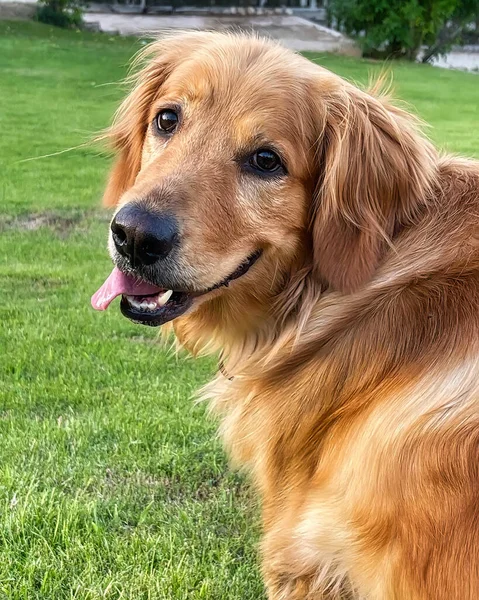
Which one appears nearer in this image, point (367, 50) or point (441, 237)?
point (441, 237)

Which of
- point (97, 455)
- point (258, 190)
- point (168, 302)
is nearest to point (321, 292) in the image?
point (258, 190)

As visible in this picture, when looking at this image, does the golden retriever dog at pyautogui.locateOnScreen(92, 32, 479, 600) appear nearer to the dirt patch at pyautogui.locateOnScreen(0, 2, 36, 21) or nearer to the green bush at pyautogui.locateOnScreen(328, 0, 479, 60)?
the green bush at pyautogui.locateOnScreen(328, 0, 479, 60)

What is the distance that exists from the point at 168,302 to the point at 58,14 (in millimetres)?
30164

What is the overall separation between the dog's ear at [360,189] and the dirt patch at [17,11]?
29912 millimetres

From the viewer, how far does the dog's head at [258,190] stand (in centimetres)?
221

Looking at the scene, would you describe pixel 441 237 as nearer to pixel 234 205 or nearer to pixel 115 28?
pixel 234 205

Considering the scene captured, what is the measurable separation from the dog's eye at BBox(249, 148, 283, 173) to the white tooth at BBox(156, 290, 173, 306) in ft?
1.75

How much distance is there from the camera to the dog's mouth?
7.65ft

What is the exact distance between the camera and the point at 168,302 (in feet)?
7.71

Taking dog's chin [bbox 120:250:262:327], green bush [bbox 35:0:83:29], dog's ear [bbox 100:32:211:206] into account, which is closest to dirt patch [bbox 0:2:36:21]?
green bush [bbox 35:0:83:29]

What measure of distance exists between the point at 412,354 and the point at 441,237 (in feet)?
1.36

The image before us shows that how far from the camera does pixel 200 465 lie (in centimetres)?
326

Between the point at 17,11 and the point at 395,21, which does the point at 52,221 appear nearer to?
the point at 17,11

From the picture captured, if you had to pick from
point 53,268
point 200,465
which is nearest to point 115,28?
point 53,268
